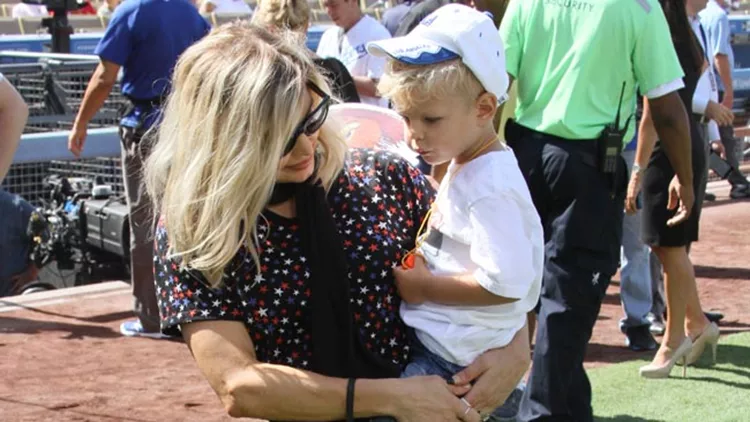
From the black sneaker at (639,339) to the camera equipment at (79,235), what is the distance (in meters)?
3.42

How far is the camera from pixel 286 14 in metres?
6.59

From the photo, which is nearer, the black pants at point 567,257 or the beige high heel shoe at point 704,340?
the black pants at point 567,257

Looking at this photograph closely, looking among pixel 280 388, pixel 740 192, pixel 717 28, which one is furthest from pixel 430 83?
pixel 740 192

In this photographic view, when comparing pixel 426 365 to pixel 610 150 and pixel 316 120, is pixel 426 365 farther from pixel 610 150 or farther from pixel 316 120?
pixel 610 150

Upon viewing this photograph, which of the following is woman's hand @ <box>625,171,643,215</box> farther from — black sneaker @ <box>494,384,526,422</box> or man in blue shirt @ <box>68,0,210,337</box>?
black sneaker @ <box>494,384,526,422</box>

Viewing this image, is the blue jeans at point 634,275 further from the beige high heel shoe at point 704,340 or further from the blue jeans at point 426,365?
the blue jeans at point 426,365

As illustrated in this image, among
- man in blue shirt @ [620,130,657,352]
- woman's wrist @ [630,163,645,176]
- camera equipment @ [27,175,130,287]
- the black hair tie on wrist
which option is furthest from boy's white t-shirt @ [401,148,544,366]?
camera equipment @ [27,175,130,287]

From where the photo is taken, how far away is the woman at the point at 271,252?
244cm

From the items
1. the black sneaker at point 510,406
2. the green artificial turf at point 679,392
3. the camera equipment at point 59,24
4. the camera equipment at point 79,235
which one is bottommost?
the camera equipment at point 79,235

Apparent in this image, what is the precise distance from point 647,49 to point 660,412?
1.74 m

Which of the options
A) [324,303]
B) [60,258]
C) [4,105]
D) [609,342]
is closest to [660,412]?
[609,342]

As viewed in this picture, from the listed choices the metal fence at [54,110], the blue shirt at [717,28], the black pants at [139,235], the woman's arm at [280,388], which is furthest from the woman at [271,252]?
the blue shirt at [717,28]

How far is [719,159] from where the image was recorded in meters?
9.23

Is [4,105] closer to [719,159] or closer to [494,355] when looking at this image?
[494,355]
